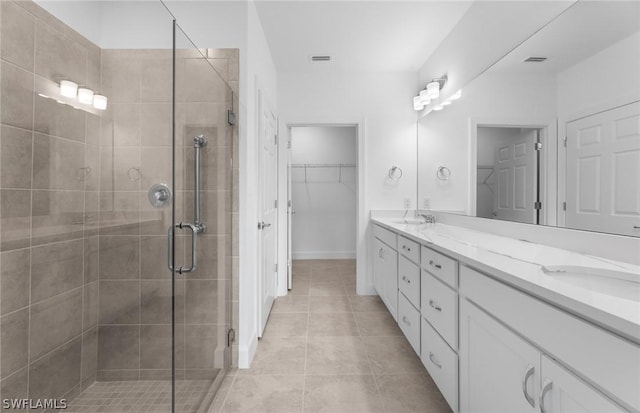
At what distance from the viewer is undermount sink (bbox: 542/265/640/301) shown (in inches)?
33.9

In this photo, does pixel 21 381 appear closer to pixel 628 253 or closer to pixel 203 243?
pixel 203 243

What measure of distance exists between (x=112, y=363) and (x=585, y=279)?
6.64 ft

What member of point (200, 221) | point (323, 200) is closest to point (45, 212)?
point (200, 221)

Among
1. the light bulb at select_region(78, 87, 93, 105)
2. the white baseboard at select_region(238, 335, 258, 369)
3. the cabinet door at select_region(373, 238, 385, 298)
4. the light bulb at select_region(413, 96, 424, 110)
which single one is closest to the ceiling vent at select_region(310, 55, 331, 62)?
the light bulb at select_region(413, 96, 424, 110)

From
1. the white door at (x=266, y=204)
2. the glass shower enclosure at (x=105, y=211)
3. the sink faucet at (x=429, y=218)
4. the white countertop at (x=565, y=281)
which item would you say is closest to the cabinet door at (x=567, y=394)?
the white countertop at (x=565, y=281)

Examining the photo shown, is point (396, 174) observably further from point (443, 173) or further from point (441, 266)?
point (441, 266)

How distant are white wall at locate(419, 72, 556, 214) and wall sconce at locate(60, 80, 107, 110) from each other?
214 centimetres

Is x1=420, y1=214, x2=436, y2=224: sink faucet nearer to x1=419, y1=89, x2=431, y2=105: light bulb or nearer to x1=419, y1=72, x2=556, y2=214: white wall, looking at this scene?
x1=419, y1=72, x2=556, y2=214: white wall

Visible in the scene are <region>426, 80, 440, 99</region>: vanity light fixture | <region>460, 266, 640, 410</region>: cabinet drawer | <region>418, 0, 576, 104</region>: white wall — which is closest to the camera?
<region>460, 266, 640, 410</region>: cabinet drawer

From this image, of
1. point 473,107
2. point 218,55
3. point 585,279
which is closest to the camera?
point 585,279

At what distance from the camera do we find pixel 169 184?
51.1 inches

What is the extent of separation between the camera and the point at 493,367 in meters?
1.00

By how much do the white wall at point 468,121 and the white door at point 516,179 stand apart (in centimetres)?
11

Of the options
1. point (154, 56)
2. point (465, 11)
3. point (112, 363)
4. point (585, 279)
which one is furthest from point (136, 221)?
point (465, 11)
